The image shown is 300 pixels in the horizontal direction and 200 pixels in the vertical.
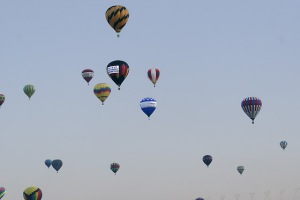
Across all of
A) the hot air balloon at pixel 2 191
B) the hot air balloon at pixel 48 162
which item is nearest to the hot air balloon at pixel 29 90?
the hot air balloon at pixel 48 162

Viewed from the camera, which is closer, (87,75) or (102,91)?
(102,91)

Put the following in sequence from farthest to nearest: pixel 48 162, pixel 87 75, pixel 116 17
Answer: pixel 48 162 → pixel 87 75 → pixel 116 17

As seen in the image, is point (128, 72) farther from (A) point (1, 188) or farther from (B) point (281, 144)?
(B) point (281, 144)

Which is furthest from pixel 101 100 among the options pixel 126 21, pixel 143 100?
pixel 126 21

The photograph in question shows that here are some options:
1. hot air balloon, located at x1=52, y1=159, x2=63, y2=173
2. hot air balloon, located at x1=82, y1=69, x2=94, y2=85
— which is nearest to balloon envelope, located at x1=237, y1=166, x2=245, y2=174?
hot air balloon, located at x1=52, y1=159, x2=63, y2=173

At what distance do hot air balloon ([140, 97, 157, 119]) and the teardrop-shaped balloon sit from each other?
29.5 metres

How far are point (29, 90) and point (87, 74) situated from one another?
14.4 meters

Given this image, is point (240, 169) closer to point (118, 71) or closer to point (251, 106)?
point (251, 106)

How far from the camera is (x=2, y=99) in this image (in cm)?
12794

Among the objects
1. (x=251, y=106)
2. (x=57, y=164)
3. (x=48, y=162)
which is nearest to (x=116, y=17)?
(x=251, y=106)

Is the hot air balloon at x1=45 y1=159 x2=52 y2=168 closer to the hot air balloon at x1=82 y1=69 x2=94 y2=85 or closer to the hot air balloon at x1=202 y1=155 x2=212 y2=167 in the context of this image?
the hot air balloon at x1=82 y1=69 x2=94 y2=85

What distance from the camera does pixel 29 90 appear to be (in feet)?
419

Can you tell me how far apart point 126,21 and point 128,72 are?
335 inches

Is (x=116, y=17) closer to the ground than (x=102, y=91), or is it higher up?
higher up
